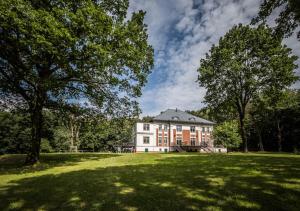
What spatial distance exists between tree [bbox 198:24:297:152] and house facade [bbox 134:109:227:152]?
23.5 m

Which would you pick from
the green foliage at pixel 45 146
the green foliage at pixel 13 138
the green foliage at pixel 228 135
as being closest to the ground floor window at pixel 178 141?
the green foliage at pixel 228 135

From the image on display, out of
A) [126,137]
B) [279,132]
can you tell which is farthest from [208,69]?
[126,137]

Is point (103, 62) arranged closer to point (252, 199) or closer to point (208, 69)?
point (252, 199)

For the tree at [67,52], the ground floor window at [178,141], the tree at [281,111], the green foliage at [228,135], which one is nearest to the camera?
the tree at [67,52]

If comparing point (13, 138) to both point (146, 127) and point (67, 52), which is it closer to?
point (146, 127)

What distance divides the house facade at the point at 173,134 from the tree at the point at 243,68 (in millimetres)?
23496

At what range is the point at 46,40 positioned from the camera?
11117mm

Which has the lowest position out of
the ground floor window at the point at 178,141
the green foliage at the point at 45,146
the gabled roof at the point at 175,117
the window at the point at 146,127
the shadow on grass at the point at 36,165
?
the shadow on grass at the point at 36,165

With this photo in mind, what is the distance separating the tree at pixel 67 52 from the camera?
10992 millimetres

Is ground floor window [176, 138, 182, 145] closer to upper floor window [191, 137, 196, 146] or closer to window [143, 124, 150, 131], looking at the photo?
upper floor window [191, 137, 196, 146]

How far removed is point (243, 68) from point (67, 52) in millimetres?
25251

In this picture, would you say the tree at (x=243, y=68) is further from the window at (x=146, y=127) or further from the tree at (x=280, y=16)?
the window at (x=146, y=127)

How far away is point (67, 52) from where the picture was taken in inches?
488

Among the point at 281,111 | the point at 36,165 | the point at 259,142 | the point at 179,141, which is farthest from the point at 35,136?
the point at 259,142
